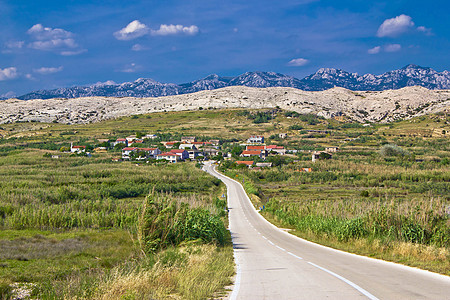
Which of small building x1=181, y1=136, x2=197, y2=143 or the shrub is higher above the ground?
small building x1=181, y1=136, x2=197, y2=143

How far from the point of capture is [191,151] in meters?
120

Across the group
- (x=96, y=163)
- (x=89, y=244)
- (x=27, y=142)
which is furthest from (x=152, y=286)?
(x=27, y=142)

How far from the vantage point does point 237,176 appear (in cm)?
8731

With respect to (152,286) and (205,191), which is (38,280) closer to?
(152,286)

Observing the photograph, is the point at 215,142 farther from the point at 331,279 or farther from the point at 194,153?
the point at 331,279

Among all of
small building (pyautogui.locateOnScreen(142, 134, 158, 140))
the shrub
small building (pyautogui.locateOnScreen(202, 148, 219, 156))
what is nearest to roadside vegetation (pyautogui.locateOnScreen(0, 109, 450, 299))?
the shrub

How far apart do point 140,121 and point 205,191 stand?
421ft

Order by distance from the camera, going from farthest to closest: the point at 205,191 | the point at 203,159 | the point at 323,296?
the point at 203,159 < the point at 205,191 < the point at 323,296

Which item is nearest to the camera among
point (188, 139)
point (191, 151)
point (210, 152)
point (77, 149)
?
point (77, 149)

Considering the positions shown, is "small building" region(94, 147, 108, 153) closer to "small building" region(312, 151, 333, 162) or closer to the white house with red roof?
the white house with red roof

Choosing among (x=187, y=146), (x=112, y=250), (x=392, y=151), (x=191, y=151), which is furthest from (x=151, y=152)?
(x=112, y=250)

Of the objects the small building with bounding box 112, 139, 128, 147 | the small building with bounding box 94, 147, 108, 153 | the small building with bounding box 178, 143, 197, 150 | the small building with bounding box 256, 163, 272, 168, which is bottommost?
the small building with bounding box 256, 163, 272, 168

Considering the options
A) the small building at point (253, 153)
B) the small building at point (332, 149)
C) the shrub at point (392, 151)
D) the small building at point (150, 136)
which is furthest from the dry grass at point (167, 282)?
the small building at point (150, 136)

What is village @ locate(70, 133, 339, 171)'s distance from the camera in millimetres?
108000
